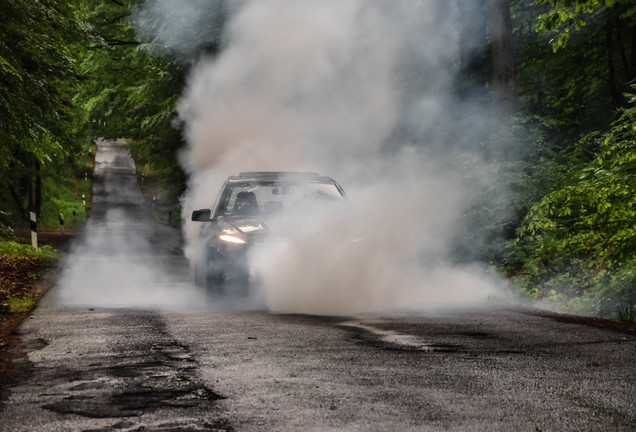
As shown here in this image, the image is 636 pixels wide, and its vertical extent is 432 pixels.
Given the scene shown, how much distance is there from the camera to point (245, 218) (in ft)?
34.0

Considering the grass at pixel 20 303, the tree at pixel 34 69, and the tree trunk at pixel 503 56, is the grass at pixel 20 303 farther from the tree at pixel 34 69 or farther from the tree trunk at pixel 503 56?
the tree trunk at pixel 503 56

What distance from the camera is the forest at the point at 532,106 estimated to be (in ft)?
30.3

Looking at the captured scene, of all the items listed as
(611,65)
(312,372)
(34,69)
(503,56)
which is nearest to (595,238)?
(312,372)

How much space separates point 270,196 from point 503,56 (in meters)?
6.38

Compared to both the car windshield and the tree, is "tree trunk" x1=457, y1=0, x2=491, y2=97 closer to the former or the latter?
the car windshield

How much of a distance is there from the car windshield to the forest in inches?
114

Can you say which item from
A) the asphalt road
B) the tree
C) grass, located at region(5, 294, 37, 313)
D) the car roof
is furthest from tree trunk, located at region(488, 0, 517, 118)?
grass, located at region(5, 294, 37, 313)

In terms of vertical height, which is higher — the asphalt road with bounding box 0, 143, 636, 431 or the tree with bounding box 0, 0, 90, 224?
the tree with bounding box 0, 0, 90, 224

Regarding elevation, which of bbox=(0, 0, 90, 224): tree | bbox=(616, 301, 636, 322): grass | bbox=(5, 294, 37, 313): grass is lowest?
bbox=(616, 301, 636, 322): grass

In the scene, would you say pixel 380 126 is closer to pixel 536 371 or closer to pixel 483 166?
pixel 483 166

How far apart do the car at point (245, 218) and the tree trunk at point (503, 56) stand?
17.1 feet

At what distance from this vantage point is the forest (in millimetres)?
9234

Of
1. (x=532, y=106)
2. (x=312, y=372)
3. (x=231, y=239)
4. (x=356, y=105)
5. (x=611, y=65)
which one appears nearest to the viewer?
(x=312, y=372)

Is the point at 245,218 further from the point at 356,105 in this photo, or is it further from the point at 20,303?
the point at 356,105
